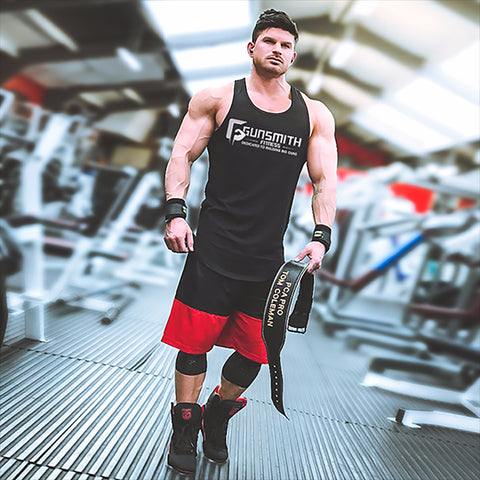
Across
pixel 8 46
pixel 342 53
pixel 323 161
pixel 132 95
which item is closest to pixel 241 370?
pixel 323 161

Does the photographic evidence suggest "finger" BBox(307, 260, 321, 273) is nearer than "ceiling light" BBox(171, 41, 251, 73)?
Yes

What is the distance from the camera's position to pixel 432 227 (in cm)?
301

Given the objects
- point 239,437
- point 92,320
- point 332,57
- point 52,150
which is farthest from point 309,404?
point 332,57

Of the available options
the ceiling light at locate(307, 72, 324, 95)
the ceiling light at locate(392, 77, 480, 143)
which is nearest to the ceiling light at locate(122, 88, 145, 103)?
the ceiling light at locate(307, 72, 324, 95)

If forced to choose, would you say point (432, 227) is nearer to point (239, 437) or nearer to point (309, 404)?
point (309, 404)

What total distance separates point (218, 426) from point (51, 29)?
14.6 feet

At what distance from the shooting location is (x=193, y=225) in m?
4.78

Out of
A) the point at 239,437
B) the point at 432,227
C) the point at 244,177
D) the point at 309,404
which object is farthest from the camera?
the point at 432,227

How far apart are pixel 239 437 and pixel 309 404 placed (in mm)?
545

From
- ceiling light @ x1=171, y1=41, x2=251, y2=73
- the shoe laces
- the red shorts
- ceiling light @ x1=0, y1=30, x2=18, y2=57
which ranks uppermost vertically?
ceiling light @ x1=171, y1=41, x2=251, y2=73

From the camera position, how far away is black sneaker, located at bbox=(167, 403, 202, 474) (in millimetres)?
1134

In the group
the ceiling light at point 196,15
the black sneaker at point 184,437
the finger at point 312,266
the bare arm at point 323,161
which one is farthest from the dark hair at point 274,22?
the ceiling light at point 196,15

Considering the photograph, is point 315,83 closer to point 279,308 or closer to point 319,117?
point 319,117

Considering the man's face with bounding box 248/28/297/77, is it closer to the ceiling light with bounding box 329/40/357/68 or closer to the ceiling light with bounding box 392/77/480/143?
the ceiling light with bounding box 329/40/357/68
